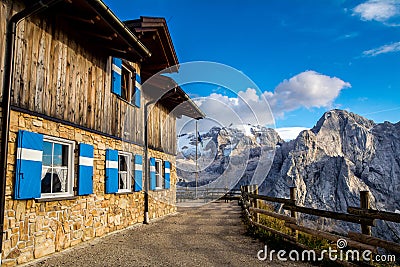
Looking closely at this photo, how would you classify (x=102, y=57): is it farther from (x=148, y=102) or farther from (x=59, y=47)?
(x=148, y=102)

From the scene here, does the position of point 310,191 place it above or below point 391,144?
below

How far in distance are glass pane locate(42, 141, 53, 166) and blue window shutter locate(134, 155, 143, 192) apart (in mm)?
3660

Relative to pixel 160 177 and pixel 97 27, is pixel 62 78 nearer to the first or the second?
pixel 97 27

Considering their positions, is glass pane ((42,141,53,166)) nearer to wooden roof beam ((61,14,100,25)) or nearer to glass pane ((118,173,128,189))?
wooden roof beam ((61,14,100,25))

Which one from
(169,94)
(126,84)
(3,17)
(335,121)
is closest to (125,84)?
(126,84)

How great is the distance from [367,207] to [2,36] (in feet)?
21.1

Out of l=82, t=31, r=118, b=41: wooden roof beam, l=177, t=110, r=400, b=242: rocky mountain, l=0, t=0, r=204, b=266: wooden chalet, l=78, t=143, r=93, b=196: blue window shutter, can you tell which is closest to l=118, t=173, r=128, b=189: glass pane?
l=0, t=0, r=204, b=266: wooden chalet

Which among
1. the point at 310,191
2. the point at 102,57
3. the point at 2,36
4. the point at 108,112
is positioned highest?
the point at 102,57

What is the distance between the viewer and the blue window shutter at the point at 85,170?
6.20 m

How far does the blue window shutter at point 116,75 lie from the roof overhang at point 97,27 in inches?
14.8

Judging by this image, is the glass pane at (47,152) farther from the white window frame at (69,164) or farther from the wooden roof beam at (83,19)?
the wooden roof beam at (83,19)

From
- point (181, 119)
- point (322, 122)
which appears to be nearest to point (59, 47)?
point (181, 119)

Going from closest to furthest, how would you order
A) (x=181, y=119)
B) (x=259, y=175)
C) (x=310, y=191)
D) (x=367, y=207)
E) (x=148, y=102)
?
(x=367, y=207) < (x=148, y=102) < (x=181, y=119) < (x=310, y=191) < (x=259, y=175)

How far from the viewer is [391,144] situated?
63.7 meters
